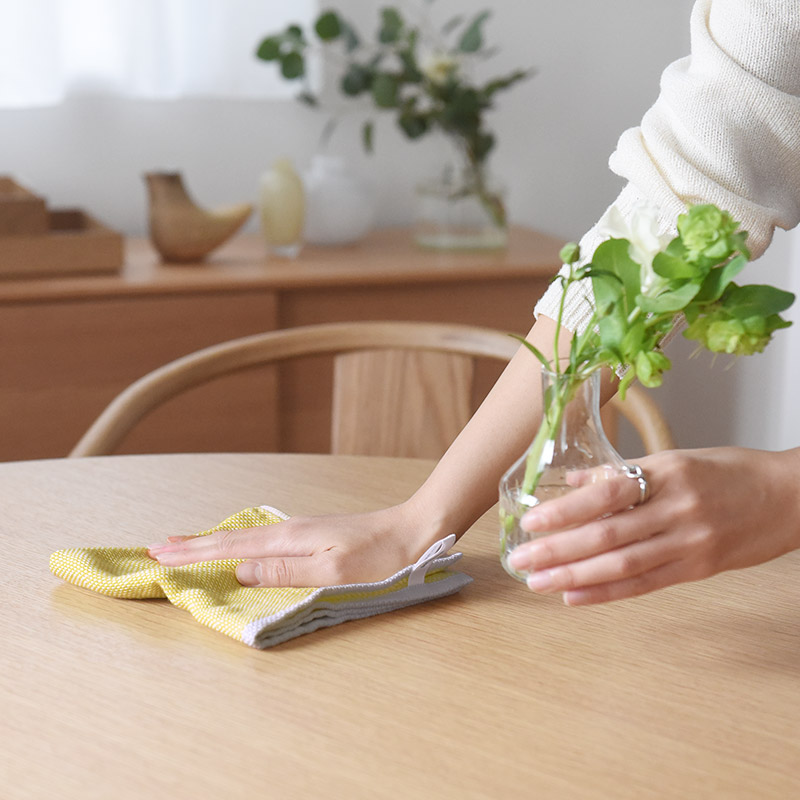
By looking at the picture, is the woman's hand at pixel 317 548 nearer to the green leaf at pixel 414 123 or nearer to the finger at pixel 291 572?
the finger at pixel 291 572

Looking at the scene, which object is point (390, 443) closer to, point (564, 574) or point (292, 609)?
point (292, 609)

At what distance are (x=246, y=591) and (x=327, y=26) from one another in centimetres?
186

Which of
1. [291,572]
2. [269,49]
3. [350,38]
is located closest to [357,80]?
[350,38]

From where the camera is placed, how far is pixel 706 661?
0.80 metres

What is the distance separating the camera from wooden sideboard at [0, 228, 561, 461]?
6.95 ft

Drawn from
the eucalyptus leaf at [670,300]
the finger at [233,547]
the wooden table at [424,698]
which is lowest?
the wooden table at [424,698]

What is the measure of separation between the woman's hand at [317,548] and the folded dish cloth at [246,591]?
0.04 ft

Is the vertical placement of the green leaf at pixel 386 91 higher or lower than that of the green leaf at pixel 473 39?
lower

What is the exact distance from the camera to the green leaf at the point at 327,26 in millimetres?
2494

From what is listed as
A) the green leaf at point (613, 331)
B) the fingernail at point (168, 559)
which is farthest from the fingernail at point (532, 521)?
the fingernail at point (168, 559)

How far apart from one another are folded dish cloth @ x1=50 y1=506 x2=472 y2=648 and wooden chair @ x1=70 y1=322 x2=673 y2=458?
2.04ft

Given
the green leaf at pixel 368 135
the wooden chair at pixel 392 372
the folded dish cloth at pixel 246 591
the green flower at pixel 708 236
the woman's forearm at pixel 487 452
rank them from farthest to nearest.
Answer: the green leaf at pixel 368 135
the wooden chair at pixel 392 372
the woman's forearm at pixel 487 452
the folded dish cloth at pixel 246 591
the green flower at pixel 708 236

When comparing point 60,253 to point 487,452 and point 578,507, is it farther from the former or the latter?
A: point 578,507

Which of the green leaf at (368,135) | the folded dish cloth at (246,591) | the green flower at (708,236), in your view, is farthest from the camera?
the green leaf at (368,135)
